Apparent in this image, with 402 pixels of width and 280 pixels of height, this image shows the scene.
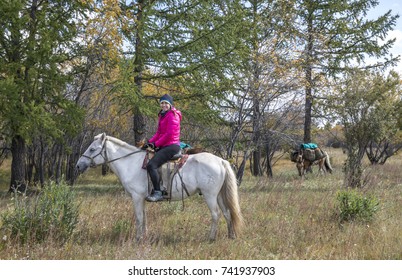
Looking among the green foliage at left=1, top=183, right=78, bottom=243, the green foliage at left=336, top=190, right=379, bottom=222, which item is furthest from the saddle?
the green foliage at left=336, top=190, right=379, bottom=222

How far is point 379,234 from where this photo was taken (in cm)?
573

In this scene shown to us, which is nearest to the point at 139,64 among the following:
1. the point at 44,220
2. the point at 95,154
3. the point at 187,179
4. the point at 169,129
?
the point at 95,154

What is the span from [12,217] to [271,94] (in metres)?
8.55

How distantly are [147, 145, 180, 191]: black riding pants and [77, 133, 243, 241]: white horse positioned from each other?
290 millimetres

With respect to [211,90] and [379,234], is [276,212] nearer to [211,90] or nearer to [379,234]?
[379,234]

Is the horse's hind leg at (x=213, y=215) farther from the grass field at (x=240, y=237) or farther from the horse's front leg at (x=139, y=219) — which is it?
the horse's front leg at (x=139, y=219)

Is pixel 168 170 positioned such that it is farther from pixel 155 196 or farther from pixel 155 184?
pixel 155 196

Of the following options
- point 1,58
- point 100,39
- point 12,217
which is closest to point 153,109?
point 100,39

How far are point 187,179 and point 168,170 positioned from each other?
0.37 meters

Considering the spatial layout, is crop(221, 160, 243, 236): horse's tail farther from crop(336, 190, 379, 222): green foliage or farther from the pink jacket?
crop(336, 190, 379, 222): green foliage

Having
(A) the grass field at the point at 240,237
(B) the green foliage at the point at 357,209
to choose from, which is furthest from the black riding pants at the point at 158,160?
(B) the green foliage at the point at 357,209

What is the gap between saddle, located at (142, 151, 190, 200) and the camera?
6088 millimetres

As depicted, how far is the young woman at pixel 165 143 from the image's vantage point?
5891 mm

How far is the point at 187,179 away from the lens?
6.11 meters
